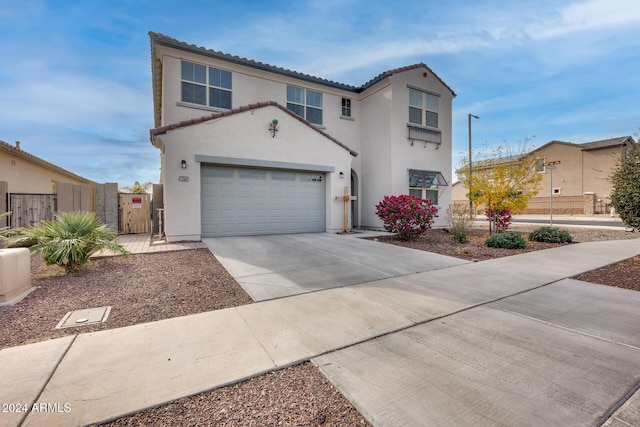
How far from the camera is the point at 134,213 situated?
12008 millimetres

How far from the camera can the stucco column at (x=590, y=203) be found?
26891 mm

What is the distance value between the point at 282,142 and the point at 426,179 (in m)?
7.62

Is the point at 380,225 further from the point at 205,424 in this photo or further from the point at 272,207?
the point at 205,424

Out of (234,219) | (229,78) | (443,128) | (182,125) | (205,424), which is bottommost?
(205,424)

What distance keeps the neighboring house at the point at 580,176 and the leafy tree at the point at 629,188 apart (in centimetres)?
2217

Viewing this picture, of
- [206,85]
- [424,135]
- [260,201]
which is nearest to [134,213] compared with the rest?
[260,201]

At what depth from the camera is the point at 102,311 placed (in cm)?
384

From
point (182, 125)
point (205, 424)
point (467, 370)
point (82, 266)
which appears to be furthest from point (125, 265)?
point (467, 370)

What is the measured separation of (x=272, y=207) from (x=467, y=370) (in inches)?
365

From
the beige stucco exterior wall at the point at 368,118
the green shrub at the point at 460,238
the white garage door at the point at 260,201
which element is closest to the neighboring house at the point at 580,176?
the beige stucco exterior wall at the point at 368,118

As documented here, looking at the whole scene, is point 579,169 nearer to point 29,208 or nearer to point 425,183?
point 425,183

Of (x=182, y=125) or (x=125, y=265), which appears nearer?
(x=125, y=265)

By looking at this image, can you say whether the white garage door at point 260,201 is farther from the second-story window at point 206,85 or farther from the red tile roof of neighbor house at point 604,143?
the red tile roof of neighbor house at point 604,143

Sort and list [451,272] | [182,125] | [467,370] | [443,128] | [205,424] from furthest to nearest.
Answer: [443,128] → [182,125] → [451,272] → [467,370] → [205,424]
